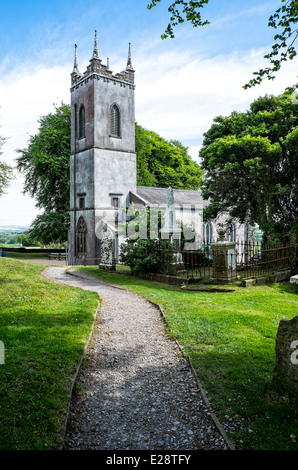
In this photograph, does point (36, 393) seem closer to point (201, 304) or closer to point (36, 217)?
point (201, 304)

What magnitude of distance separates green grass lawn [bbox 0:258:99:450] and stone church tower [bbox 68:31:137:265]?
1684cm

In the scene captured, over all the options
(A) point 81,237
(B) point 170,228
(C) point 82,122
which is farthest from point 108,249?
(C) point 82,122

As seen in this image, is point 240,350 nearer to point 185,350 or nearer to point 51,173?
point 185,350

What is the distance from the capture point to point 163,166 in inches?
1615

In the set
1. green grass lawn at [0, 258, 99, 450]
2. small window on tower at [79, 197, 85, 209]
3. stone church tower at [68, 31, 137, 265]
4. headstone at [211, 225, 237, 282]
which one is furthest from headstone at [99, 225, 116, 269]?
small window on tower at [79, 197, 85, 209]

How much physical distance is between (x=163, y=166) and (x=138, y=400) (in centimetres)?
3761

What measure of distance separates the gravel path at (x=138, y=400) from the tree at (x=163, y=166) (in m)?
31.1

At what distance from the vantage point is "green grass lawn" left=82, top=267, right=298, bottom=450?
422 centimetres

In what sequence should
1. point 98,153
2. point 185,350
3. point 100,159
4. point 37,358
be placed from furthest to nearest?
point 100,159 → point 98,153 → point 185,350 → point 37,358

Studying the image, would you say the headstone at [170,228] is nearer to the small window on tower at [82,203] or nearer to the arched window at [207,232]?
the small window on tower at [82,203]

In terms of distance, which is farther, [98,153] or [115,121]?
[115,121]

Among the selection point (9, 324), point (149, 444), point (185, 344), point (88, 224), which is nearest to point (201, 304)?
point (185, 344)

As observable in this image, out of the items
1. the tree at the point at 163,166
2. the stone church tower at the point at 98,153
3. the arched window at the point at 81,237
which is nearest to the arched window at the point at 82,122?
the stone church tower at the point at 98,153

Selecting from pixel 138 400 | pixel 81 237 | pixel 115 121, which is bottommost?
pixel 138 400
